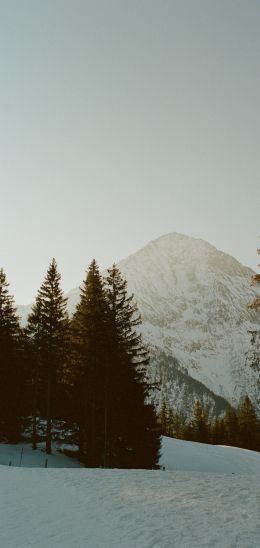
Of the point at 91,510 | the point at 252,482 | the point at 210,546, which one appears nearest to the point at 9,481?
the point at 91,510

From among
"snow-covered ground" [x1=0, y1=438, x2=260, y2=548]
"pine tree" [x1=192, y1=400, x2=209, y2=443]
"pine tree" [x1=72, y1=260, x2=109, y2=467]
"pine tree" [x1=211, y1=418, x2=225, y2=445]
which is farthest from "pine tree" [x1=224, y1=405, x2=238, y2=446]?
"snow-covered ground" [x1=0, y1=438, x2=260, y2=548]

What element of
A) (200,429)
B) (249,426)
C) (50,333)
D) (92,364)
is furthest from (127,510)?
(200,429)

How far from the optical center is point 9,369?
31.6 metres

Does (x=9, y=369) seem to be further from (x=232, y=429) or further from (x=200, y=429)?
(x=232, y=429)

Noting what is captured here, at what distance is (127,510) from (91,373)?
15.8m

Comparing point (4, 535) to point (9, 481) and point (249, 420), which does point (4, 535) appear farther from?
point (249, 420)

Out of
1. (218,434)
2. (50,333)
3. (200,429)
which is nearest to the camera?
(50,333)

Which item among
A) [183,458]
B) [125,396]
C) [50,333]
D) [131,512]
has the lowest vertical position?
[183,458]

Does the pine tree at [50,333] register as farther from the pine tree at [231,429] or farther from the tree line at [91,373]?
the pine tree at [231,429]

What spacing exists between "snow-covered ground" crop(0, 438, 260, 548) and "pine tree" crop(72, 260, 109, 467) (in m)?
8.39

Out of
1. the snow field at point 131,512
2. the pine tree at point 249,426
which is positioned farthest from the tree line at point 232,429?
the snow field at point 131,512

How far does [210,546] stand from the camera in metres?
8.73

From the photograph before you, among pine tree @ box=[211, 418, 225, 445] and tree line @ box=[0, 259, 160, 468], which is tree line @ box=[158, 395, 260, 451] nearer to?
pine tree @ box=[211, 418, 225, 445]

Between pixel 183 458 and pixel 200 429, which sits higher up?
pixel 200 429
